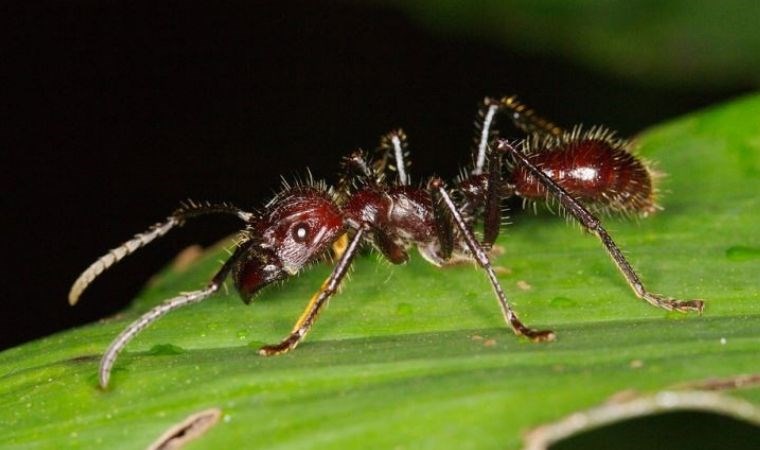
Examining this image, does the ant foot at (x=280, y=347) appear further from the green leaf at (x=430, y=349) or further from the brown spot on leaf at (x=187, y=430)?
the brown spot on leaf at (x=187, y=430)

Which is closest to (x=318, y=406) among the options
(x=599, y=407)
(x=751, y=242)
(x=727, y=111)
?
(x=599, y=407)

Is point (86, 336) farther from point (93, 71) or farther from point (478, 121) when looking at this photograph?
point (93, 71)

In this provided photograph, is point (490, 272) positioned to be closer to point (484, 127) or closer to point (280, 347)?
point (280, 347)

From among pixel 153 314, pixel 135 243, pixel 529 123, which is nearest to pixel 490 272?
pixel 153 314

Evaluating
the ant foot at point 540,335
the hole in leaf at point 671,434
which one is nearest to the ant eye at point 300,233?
the ant foot at point 540,335

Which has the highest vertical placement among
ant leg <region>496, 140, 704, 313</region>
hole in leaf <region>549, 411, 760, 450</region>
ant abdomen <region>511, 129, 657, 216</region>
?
ant abdomen <region>511, 129, 657, 216</region>

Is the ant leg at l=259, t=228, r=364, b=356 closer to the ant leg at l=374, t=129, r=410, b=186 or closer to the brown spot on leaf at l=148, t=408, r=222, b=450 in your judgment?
the brown spot on leaf at l=148, t=408, r=222, b=450

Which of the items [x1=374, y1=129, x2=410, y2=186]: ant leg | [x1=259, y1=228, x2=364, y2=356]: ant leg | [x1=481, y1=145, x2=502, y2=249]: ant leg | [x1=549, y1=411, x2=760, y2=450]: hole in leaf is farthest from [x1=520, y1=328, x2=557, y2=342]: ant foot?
[x1=374, y1=129, x2=410, y2=186]: ant leg

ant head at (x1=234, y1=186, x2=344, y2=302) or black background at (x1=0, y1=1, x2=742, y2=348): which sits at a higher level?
black background at (x1=0, y1=1, x2=742, y2=348)
